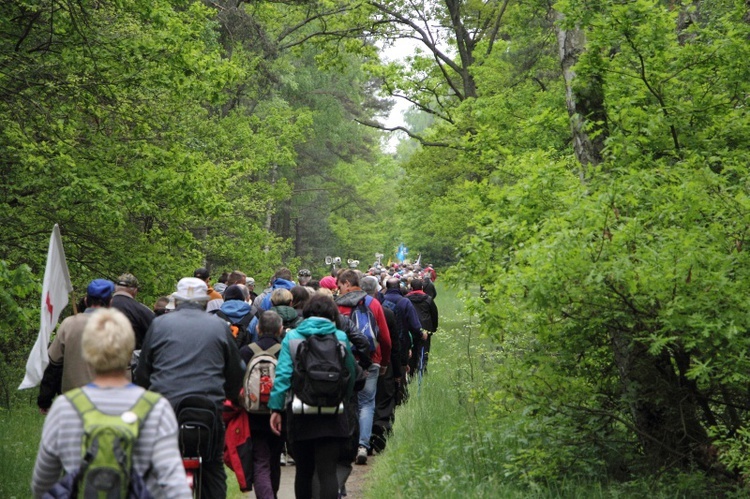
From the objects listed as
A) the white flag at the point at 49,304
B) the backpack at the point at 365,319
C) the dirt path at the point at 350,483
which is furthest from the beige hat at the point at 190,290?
the backpack at the point at 365,319

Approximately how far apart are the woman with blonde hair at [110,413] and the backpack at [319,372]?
3311mm

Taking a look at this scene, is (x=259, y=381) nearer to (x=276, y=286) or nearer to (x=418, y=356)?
(x=276, y=286)

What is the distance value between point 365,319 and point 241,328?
1.47m

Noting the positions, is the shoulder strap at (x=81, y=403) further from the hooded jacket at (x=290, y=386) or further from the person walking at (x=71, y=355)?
the person walking at (x=71, y=355)

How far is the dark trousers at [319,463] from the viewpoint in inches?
311

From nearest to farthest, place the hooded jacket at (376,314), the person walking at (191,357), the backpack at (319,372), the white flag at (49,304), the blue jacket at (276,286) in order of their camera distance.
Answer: the person walking at (191,357) → the white flag at (49,304) → the backpack at (319,372) → the hooded jacket at (376,314) → the blue jacket at (276,286)

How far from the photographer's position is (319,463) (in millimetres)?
7957

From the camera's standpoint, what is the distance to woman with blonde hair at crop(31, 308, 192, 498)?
423 cm

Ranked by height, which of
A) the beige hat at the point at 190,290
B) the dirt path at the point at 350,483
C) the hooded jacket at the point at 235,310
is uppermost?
the beige hat at the point at 190,290

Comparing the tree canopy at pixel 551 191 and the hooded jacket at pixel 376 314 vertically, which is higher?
the tree canopy at pixel 551 191

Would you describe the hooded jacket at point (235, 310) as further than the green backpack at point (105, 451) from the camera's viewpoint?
Yes

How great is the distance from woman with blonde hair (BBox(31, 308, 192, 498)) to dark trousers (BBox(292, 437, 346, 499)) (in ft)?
11.7

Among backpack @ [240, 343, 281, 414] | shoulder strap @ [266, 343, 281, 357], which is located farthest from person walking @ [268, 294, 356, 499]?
shoulder strap @ [266, 343, 281, 357]

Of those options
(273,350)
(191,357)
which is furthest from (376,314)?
(191,357)
